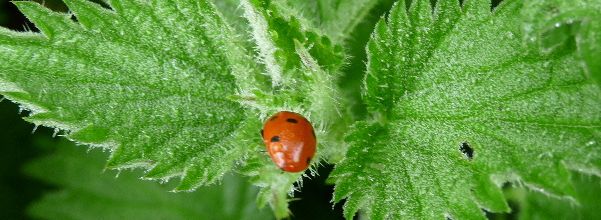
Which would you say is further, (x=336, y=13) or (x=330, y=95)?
(x=336, y=13)

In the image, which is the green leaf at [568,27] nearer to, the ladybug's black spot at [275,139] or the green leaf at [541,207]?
the ladybug's black spot at [275,139]

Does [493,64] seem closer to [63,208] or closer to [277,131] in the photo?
[277,131]

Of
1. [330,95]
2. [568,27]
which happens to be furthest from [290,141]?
[568,27]

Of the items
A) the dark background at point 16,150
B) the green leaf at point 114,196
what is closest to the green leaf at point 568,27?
the green leaf at point 114,196

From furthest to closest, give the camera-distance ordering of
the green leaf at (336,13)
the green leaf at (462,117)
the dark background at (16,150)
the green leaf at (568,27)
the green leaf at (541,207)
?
the dark background at (16,150) < the green leaf at (541,207) < the green leaf at (336,13) < the green leaf at (462,117) < the green leaf at (568,27)

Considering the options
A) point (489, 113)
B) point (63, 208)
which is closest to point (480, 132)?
point (489, 113)

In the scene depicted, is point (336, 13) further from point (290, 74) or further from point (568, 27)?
point (568, 27)
